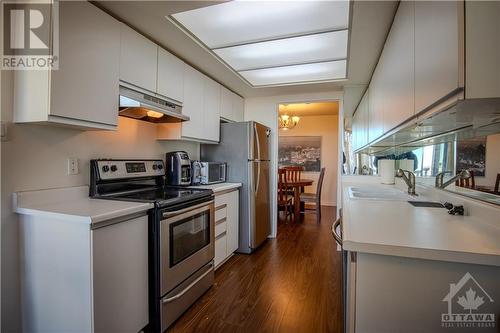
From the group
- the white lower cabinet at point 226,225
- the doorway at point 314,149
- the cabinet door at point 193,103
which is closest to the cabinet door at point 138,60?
the cabinet door at point 193,103

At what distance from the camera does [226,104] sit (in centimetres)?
332

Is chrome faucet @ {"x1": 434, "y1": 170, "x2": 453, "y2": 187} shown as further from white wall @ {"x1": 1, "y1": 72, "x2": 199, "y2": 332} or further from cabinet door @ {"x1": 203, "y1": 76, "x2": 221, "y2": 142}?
white wall @ {"x1": 1, "y1": 72, "x2": 199, "y2": 332}

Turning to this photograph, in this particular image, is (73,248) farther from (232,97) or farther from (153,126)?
(232,97)

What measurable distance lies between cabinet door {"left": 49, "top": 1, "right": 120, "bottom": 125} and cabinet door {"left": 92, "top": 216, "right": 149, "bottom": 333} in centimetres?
71

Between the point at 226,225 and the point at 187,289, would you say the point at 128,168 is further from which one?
the point at 226,225

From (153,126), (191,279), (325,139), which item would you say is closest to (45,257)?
(191,279)

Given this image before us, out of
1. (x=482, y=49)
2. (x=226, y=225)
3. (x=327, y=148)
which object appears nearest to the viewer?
(x=482, y=49)

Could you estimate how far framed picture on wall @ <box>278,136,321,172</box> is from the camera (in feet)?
20.8

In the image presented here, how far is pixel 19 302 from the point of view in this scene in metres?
1.47

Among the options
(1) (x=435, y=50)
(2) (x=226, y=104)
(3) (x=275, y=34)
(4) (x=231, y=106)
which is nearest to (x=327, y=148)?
(4) (x=231, y=106)

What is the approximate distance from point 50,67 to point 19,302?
4.43 ft

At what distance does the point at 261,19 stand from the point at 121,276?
1.84 metres

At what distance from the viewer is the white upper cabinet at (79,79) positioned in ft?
4.40

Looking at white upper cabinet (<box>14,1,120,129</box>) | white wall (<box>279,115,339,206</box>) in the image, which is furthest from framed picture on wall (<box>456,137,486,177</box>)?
white wall (<box>279,115,339,206</box>)
